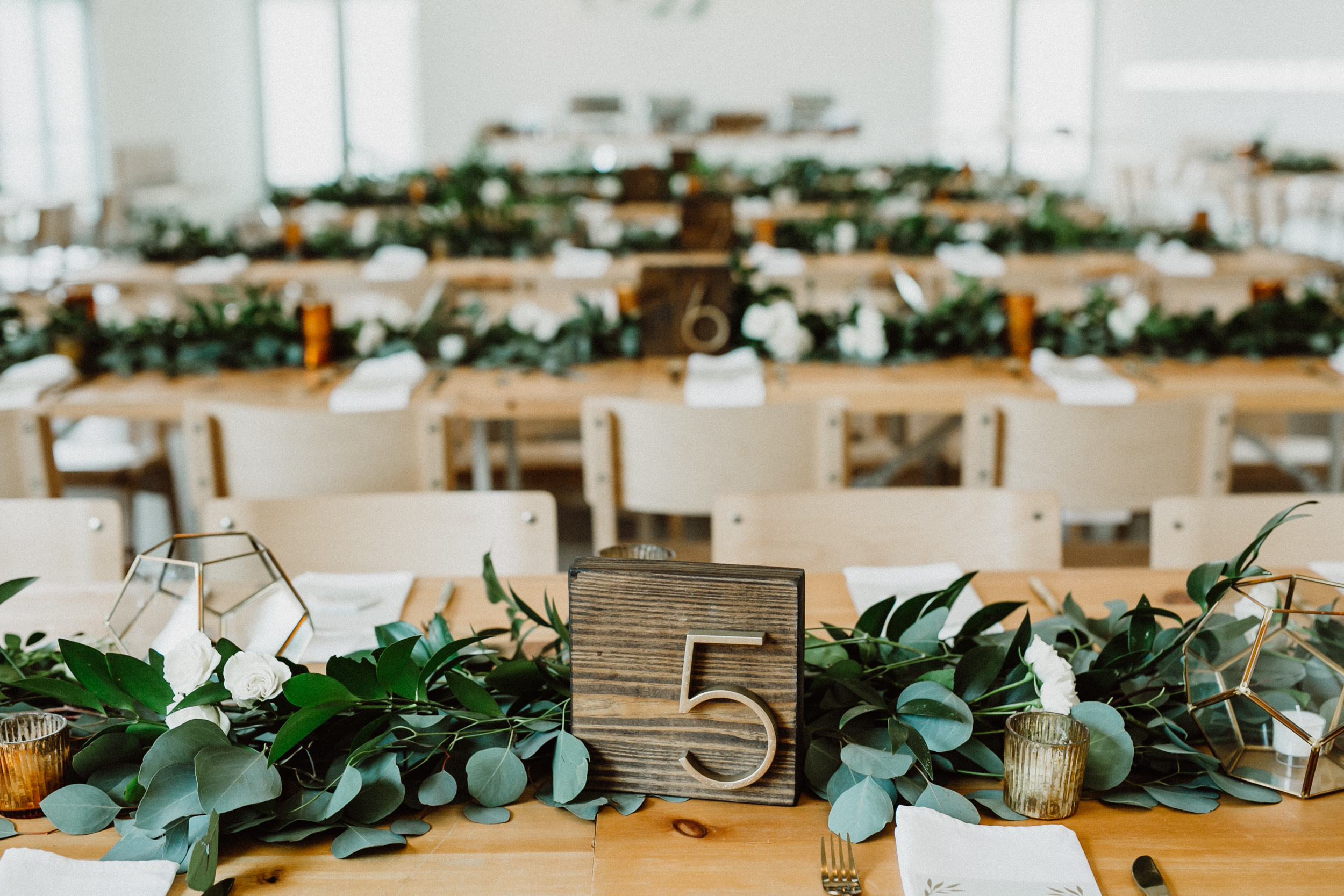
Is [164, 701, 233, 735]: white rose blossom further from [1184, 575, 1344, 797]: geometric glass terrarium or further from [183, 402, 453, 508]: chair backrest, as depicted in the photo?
[183, 402, 453, 508]: chair backrest

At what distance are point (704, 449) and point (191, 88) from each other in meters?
10.0

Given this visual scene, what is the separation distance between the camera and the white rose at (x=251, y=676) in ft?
3.46

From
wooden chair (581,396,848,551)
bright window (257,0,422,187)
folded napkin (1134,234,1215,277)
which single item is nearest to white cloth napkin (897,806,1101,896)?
wooden chair (581,396,848,551)

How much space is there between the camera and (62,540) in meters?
1.80

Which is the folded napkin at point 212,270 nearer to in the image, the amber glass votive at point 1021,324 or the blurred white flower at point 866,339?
the blurred white flower at point 866,339

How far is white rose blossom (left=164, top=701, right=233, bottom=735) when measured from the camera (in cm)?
106

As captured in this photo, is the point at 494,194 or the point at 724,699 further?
the point at 494,194

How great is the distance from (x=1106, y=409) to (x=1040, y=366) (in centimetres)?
54

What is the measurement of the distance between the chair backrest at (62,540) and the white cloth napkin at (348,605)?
11.2 inches

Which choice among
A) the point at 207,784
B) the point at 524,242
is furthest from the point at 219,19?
the point at 207,784

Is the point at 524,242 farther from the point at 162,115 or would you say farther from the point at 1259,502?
the point at 162,115

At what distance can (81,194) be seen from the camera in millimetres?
10258

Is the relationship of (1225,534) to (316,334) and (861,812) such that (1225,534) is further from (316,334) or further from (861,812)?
(316,334)

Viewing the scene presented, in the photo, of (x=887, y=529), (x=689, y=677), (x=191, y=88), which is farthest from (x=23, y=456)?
(x=191, y=88)
